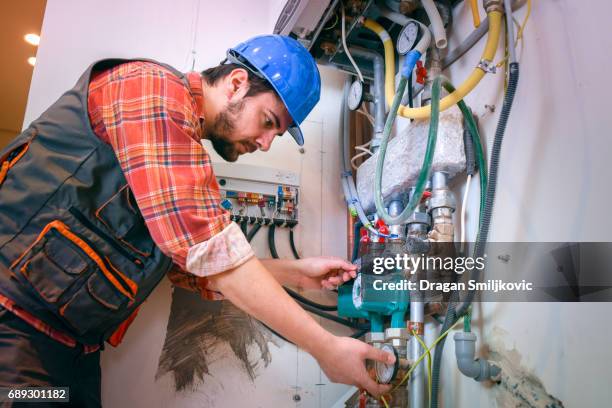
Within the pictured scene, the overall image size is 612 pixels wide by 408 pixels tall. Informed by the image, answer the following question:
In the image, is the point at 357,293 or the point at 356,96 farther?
the point at 356,96

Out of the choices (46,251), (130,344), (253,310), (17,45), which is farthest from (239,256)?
(17,45)

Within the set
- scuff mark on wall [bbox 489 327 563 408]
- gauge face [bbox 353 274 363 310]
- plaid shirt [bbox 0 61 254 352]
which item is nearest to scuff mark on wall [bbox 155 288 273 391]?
gauge face [bbox 353 274 363 310]

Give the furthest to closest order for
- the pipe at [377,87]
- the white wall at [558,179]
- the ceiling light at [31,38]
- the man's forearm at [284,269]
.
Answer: the ceiling light at [31,38], the pipe at [377,87], the man's forearm at [284,269], the white wall at [558,179]

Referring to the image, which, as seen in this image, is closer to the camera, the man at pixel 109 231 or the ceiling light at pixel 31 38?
the man at pixel 109 231

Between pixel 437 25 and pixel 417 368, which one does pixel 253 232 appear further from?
pixel 437 25

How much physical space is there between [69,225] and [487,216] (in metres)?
0.85

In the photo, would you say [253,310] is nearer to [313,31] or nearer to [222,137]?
[222,137]

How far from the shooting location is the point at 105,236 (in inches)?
32.2

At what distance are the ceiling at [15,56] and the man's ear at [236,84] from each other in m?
1.61

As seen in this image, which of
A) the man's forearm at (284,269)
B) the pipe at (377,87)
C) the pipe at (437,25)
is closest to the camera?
the pipe at (437,25)

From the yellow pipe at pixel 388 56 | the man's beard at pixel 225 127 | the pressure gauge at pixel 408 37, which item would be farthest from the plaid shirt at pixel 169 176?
the pressure gauge at pixel 408 37

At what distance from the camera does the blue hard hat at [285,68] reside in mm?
1000

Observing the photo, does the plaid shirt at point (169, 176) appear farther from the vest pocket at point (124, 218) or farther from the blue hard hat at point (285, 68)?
the blue hard hat at point (285, 68)

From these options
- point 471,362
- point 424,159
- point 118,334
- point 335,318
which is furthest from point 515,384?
point 118,334
